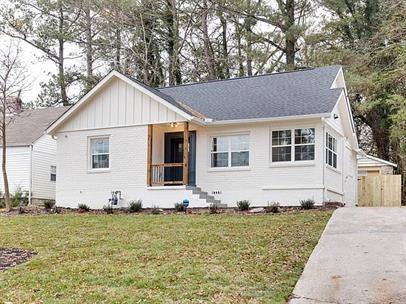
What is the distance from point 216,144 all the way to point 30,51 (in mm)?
21291

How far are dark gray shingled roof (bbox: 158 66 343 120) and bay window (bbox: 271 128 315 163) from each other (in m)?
0.66

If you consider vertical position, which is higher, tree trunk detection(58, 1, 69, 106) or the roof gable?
tree trunk detection(58, 1, 69, 106)

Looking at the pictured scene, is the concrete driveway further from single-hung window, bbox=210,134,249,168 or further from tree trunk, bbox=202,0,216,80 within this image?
tree trunk, bbox=202,0,216,80

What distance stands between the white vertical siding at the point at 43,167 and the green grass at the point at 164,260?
11.5 metres

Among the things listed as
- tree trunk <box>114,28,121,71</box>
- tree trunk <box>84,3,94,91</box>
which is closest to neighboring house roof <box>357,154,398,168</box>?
tree trunk <box>114,28,121,71</box>

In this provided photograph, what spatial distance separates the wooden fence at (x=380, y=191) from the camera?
20312 millimetres

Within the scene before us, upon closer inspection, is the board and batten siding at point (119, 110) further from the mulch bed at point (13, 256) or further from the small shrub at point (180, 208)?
the mulch bed at point (13, 256)

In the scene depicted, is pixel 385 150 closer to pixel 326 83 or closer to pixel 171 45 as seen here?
pixel 326 83

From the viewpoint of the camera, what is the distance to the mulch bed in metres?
8.34

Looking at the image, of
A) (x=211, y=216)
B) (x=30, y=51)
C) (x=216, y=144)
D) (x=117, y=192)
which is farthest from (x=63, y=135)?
(x=30, y=51)

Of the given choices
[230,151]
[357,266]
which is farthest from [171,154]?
[357,266]

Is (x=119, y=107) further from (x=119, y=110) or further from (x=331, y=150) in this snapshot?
(x=331, y=150)

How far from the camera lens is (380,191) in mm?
20938

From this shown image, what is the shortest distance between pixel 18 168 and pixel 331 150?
584 inches
